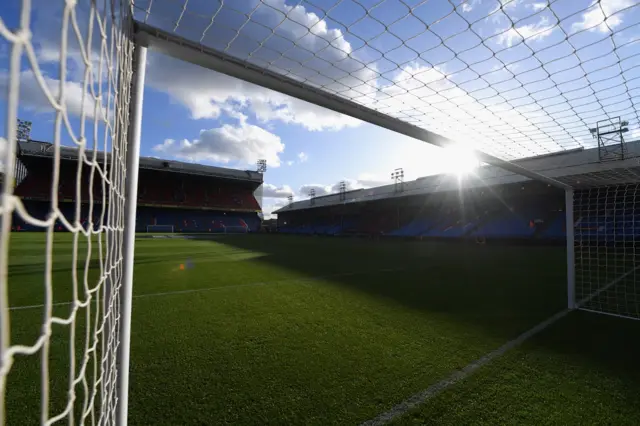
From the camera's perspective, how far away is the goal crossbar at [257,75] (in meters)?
1.51

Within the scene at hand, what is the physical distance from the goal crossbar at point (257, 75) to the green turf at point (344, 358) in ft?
3.78

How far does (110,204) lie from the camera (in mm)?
1311

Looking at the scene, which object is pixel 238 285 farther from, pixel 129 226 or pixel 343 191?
pixel 343 191

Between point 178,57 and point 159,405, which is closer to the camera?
point 159,405

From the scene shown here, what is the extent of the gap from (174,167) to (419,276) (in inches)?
1212

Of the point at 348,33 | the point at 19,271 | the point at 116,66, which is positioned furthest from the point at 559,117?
the point at 19,271

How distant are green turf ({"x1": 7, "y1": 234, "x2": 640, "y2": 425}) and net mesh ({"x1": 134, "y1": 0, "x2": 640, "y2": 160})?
1.59 metres

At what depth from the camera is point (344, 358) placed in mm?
1989

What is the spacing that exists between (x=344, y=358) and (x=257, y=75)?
1991mm

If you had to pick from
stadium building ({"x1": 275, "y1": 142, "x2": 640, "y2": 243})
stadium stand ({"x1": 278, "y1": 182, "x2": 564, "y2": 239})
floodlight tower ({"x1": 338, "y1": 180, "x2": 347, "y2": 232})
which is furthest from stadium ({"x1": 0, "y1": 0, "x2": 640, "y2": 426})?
floodlight tower ({"x1": 338, "y1": 180, "x2": 347, "y2": 232})

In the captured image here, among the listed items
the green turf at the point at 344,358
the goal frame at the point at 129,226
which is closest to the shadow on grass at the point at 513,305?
the green turf at the point at 344,358

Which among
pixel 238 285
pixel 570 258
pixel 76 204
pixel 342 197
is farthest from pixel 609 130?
pixel 342 197

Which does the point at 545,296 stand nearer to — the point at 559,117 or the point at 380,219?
the point at 559,117

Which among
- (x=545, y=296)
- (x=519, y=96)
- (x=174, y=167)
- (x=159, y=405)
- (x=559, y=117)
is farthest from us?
(x=174, y=167)
